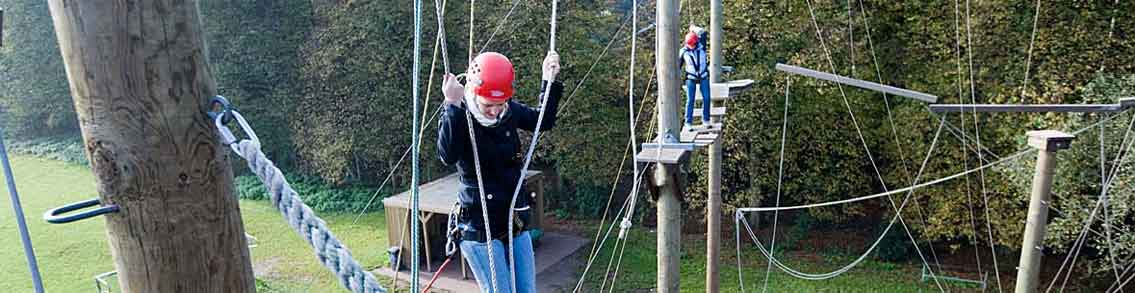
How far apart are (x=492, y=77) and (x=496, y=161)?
0.27m

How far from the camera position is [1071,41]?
253 inches

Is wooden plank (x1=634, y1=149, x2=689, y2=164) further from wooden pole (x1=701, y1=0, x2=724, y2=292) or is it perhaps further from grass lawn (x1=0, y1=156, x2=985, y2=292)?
grass lawn (x1=0, y1=156, x2=985, y2=292)

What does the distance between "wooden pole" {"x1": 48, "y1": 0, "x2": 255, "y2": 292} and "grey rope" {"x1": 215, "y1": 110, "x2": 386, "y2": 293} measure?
0.06 m

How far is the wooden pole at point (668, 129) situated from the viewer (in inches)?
137

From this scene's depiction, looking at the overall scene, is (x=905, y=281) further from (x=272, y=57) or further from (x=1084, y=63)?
(x=272, y=57)

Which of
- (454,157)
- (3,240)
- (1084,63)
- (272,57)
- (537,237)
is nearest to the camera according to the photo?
(454,157)

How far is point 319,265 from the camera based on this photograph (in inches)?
349

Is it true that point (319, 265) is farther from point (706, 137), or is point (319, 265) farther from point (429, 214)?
point (706, 137)

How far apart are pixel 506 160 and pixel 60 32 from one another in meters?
1.13

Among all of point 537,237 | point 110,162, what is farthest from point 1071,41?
point 110,162

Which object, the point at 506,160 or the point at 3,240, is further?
the point at 3,240

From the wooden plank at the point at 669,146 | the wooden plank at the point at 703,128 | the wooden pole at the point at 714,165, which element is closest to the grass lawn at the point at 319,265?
the wooden pole at the point at 714,165

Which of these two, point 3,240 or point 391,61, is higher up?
point 391,61

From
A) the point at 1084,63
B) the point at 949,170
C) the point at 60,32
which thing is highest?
the point at 60,32
